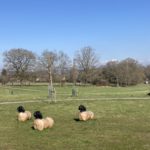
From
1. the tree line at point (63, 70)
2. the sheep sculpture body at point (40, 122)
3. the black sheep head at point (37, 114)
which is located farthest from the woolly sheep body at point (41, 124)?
the tree line at point (63, 70)

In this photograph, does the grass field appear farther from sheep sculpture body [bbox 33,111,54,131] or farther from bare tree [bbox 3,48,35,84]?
bare tree [bbox 3,48,35,84]

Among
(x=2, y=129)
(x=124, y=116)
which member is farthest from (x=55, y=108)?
(x=2, y=129)

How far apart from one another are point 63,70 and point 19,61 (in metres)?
14.5

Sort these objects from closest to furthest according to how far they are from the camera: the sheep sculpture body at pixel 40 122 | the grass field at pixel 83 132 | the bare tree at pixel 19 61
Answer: the grass field at pixel 83 132, the sheep sculpture body at pixel 40 122, the bare tree at pixel 19 61

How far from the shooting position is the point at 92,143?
1625 cm

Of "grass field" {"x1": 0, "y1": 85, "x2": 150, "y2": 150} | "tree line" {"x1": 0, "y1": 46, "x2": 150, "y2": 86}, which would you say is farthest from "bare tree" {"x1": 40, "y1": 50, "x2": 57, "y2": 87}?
"grass field" {"x1": 0, "y1": 85, "x2": 150, "y2": 150}

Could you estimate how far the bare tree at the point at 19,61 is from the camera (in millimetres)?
119438

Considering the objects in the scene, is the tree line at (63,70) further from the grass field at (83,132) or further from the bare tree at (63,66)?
the grass field at (83,132)

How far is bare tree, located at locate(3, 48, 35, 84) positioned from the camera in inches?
4702

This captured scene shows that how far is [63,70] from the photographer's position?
414ft

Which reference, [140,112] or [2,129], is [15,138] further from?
[140,112]

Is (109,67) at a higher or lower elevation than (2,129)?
higher

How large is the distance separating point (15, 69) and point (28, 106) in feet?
293

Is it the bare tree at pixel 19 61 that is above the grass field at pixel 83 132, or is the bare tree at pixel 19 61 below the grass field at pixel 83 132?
above
